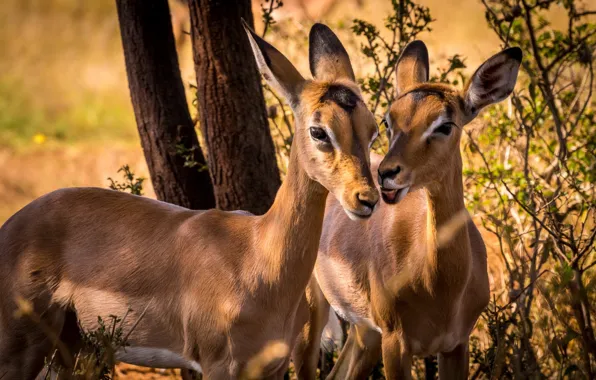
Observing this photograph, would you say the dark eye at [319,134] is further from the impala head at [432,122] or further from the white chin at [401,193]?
the white chin at [401,193]

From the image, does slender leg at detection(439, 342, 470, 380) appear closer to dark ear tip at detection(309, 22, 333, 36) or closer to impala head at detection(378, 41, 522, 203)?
impala head at detection(378, 41, 522, 203)

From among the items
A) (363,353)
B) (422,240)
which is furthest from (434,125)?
(363,353)

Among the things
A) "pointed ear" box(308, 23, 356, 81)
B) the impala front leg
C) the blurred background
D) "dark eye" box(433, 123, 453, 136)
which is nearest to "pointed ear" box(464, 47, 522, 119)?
"dark eye" box(433, 123, 453, 136)

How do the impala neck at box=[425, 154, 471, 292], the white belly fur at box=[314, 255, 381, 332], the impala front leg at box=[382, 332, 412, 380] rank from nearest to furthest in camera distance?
the impala neck at box=[425, 154, 471, 292], the impala front leg at box=[382, 332, 412, 380], the white belly fur at box=[314, 255, 381, 332]

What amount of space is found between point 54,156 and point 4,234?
29.9 feet

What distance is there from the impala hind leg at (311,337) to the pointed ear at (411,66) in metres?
1.55

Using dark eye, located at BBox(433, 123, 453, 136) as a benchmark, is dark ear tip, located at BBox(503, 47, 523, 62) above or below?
above

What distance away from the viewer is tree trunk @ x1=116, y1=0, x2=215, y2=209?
23.8ft

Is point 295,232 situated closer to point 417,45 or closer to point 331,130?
point 331,130

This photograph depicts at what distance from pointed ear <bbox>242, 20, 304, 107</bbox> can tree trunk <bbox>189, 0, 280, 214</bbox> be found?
5.84 feet

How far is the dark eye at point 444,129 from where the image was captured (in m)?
5.38

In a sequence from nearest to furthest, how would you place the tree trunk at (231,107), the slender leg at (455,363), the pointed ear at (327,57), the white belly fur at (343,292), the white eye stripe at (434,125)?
the white eye stripe at (434,125), the pointed ear at (327,57), the slender leg at (455,363), the white belly fur at (343,292), the tree trunk at (231,107)

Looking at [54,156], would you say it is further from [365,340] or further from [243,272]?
[243,272]

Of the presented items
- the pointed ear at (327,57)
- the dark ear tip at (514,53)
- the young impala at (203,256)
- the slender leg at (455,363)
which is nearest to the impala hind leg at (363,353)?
the slender leg at (455,363)
